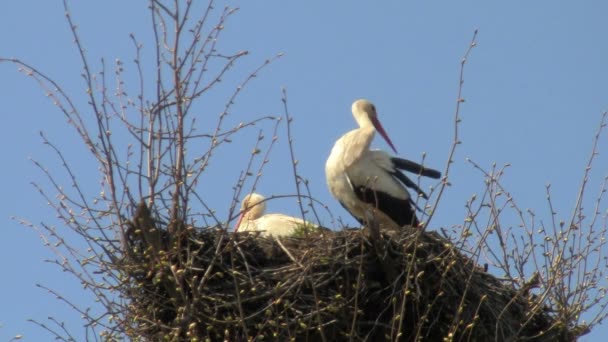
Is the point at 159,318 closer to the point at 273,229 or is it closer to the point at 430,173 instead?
the point at 273,229

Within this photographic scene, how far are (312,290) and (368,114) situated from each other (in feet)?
12.0

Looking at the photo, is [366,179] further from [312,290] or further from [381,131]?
[312,290]

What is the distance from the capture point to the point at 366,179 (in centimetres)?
1055

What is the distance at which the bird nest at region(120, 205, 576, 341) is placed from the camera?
7.98 meters

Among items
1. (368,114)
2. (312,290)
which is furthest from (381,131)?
(312,290)

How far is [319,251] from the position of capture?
8.38 metres

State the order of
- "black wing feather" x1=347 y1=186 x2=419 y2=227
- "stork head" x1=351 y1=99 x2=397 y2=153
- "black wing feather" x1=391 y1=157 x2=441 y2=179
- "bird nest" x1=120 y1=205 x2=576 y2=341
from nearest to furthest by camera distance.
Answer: "bird nest" x1=120 y1=205 x2=576 y2=341, "black wing feather" x1=391 y1=157 x2=441 y2=179, "black wing feather" x1=347 y1=186 x2=419 y2=227, "stork head" x1=351 y1=99 x2=397 y2=153

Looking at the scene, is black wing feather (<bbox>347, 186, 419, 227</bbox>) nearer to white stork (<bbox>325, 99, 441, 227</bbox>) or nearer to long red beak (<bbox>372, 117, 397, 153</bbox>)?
white stork (<bbox>325, 99, 441, 227</bbox>)

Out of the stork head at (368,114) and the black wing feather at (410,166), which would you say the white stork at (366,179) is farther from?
the stork head at (368,114)

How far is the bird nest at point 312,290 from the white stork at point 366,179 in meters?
2.04

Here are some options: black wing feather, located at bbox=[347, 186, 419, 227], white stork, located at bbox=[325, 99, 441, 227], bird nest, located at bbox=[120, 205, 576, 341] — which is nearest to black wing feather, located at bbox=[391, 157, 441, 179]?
white stork, located at bbox=[325, 99, 441, 227]

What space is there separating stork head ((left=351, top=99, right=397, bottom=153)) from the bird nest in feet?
9.98

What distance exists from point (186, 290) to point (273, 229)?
5.58 feet

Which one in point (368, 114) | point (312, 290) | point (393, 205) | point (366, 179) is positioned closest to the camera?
point (312, 290)
